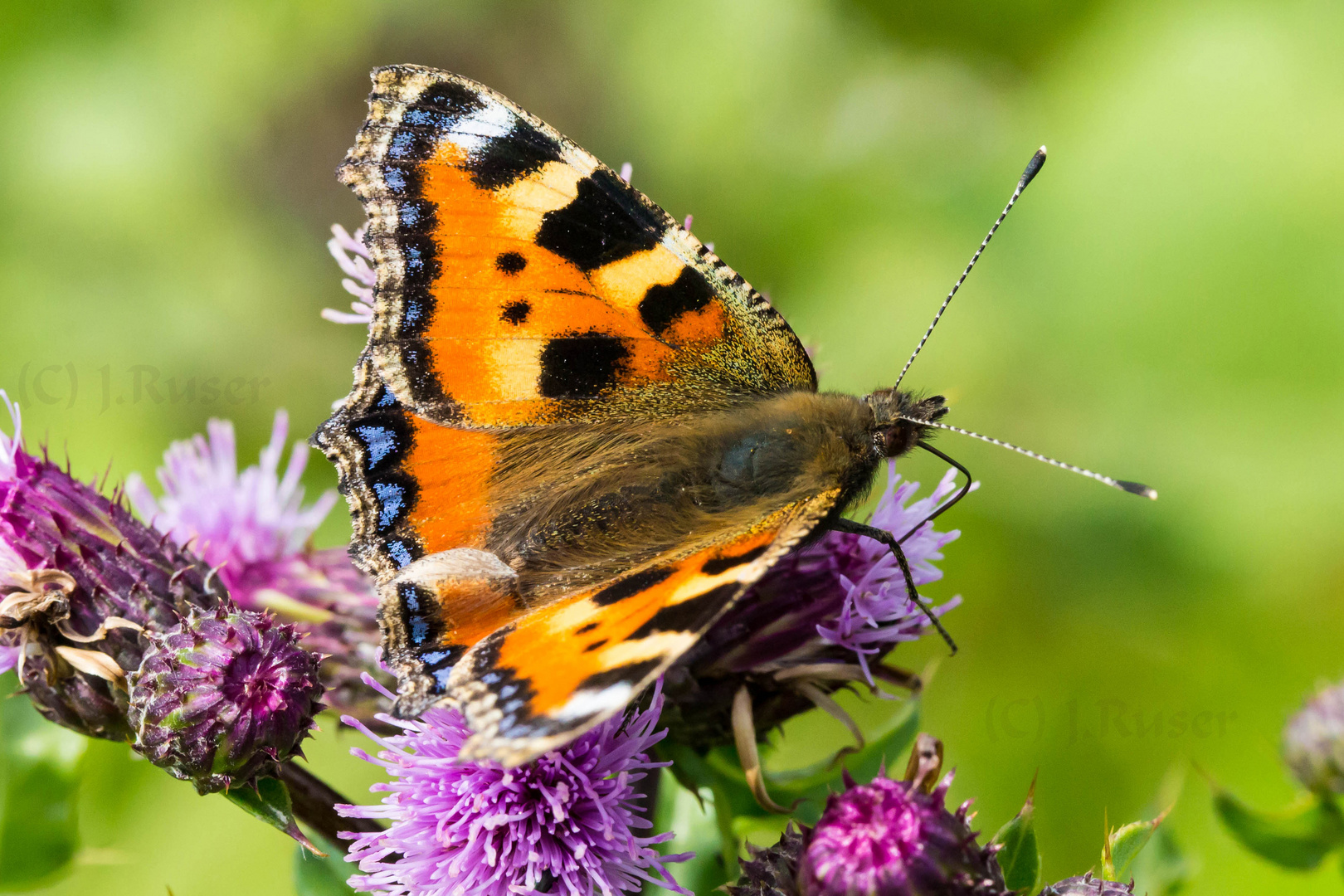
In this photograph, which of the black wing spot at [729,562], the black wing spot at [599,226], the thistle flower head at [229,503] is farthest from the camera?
the thistle flower head at [229,503]

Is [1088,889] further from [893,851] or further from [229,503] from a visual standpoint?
[229,503]

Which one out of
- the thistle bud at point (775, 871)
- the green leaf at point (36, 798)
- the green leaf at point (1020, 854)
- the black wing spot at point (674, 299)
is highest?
the black wing spot at point (674, 299)

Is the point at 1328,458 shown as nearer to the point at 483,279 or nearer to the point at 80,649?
the point at 483,279

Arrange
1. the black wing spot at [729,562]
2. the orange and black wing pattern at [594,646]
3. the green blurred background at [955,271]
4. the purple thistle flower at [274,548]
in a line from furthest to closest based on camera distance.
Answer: the green blurred background at [955,271] < the purple thistle flower at [274,548] < the black wing spot at [729,562] < the orange and black wing pattern at [594,646]

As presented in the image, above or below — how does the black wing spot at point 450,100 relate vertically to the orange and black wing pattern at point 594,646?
above

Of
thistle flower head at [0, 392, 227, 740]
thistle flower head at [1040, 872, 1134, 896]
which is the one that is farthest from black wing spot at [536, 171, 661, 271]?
thistle flower head at [1040, 872, 1134, 896]

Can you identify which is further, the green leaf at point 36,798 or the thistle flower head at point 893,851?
the green leaf at point 36,798

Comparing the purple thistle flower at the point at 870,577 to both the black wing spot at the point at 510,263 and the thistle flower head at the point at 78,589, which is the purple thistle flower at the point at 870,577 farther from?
the thistle flower head at the point at 78,589

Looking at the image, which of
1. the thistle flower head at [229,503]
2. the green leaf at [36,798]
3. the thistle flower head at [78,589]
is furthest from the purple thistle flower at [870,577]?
the green leaf at [36,798]
